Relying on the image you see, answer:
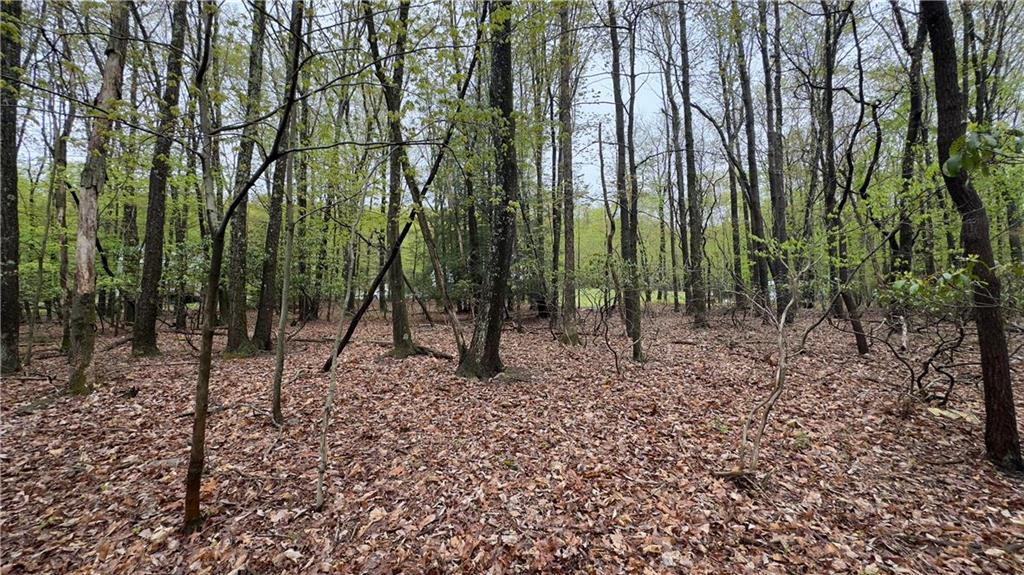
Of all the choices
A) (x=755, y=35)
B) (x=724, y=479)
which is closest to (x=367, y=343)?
(x=724, y=479)

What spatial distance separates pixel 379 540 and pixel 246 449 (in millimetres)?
2258

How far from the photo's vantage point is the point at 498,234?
657 centimetres

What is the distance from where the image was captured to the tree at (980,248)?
3.86 metres

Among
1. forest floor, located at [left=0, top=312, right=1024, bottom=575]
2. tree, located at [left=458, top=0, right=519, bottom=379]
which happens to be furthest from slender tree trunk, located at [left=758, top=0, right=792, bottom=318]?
tree, located at [left=458, top=0, right=519, bottom=379]

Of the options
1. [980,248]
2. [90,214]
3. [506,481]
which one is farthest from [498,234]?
[90,214]

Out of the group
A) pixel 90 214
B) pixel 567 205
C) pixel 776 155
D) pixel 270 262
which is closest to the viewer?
pixel 90 214

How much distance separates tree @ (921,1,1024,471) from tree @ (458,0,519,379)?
4.73 m

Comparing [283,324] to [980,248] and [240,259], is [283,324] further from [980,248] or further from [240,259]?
[980,248]

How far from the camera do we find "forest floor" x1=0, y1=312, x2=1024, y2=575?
2.99m

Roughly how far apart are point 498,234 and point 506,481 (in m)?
3.86

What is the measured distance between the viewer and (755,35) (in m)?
12.2

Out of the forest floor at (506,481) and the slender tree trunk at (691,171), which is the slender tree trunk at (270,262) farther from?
the slender tree trunk at (691,171)

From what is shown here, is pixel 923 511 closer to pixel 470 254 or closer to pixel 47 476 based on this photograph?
pixel 47 476

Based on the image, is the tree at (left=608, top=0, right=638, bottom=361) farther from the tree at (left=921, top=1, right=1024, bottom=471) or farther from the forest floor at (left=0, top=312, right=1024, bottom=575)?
the tree at (left=921, top=1, right=1024, bottom=471)
